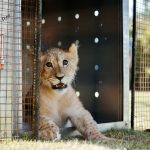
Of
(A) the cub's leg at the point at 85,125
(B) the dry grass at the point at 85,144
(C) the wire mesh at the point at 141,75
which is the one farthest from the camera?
(C) the wire mesh at the point at 141,75

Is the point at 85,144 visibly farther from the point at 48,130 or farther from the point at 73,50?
the point at 73,50

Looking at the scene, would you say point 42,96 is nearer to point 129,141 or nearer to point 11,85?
point 11,85

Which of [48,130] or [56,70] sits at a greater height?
[56,70]

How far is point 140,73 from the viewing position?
26.5 ft

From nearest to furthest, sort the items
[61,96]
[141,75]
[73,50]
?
[61,96] < [73,50] < [141,75]

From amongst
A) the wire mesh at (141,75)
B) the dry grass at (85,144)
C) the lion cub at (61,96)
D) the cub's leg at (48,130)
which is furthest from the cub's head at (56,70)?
the wire mesh at (141,75)

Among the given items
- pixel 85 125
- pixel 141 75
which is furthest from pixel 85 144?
pixel 141 75

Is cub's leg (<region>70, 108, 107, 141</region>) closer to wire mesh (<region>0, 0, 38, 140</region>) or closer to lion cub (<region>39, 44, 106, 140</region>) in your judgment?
lion cub (<region>39, 44, 106, 140</region>)

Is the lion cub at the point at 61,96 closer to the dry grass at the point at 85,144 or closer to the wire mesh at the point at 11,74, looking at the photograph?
the dry grass at the point at 85,144

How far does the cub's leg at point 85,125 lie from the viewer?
620 centimetres

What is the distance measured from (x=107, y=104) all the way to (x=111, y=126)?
335mm

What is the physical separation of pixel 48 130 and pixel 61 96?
737 millimetres

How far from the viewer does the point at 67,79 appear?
6355mm

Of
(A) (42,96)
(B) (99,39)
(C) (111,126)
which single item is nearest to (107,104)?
(C) (111,126)
